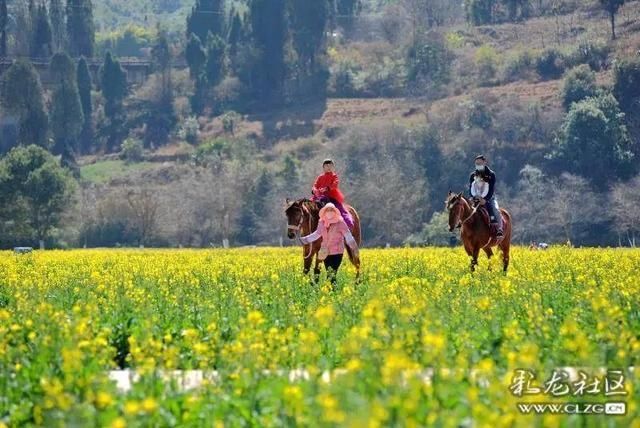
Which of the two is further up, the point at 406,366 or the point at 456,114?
the point at 406,366

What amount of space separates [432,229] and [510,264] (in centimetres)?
4681

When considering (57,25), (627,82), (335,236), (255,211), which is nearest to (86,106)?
(57,25)

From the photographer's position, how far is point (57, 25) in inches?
5650

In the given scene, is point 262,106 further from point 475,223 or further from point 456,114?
point 475,223

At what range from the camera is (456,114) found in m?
101

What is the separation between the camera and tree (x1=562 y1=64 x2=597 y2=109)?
96812 mm

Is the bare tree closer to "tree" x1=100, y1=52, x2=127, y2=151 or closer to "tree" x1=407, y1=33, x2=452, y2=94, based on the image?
"tree" x1=407, y1=33, x2=452, y2=94

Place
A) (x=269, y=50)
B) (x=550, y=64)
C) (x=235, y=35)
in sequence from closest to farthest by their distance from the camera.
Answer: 1. (x=550, y=64)
2. (x=269, y=50)
3. (x=235, y=35)

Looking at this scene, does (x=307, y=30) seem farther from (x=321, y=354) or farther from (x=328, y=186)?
(x=321, y=354)

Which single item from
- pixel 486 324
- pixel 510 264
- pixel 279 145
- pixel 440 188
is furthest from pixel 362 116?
pixel 486 324

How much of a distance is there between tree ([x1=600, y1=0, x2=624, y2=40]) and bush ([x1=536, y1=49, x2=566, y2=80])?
477cm

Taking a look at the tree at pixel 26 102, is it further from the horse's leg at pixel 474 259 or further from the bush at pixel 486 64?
the horse's leg at pixel 474 259

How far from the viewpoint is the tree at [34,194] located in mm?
76812

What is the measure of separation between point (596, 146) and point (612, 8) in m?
33.3
